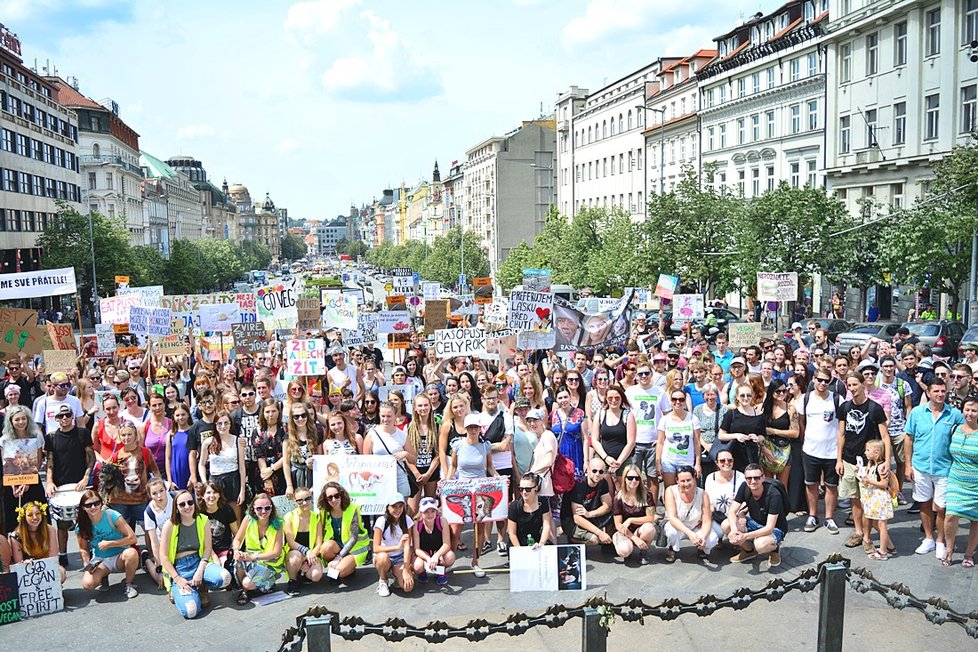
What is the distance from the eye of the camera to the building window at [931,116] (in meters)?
36.3

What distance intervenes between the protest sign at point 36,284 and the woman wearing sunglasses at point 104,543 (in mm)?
11865

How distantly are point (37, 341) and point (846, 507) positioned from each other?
1425 cm

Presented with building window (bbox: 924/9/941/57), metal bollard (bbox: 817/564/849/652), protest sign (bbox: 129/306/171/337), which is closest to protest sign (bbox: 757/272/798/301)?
protest sign (bbox: 129/306/171/337)

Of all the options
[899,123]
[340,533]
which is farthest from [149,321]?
[899,123]

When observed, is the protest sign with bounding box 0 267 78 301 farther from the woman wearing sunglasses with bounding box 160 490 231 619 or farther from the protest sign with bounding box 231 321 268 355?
the woman wearing sunglasses with bounding box 160 490 231 619

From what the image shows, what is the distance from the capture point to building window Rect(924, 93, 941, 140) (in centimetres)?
3627

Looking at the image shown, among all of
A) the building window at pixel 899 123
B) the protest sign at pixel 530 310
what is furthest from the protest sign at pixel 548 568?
the building window at pixel 899 123

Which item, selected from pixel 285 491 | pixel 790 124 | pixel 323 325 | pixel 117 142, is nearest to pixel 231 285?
pixel 117 142

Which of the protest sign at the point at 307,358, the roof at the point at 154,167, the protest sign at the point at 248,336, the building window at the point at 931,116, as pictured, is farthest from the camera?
the roof at the point at 154,167

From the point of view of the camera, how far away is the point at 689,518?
9.45 meters

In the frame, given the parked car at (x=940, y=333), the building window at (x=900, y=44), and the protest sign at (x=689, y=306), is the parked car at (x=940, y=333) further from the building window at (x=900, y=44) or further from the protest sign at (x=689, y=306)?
the building window at (x=900, y=44)

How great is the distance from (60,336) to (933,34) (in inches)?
1311

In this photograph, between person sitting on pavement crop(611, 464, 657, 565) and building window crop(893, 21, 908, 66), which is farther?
building window crop(893, 21, 908, 66)

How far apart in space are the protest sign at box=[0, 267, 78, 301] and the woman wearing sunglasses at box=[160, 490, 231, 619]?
12675 mm
